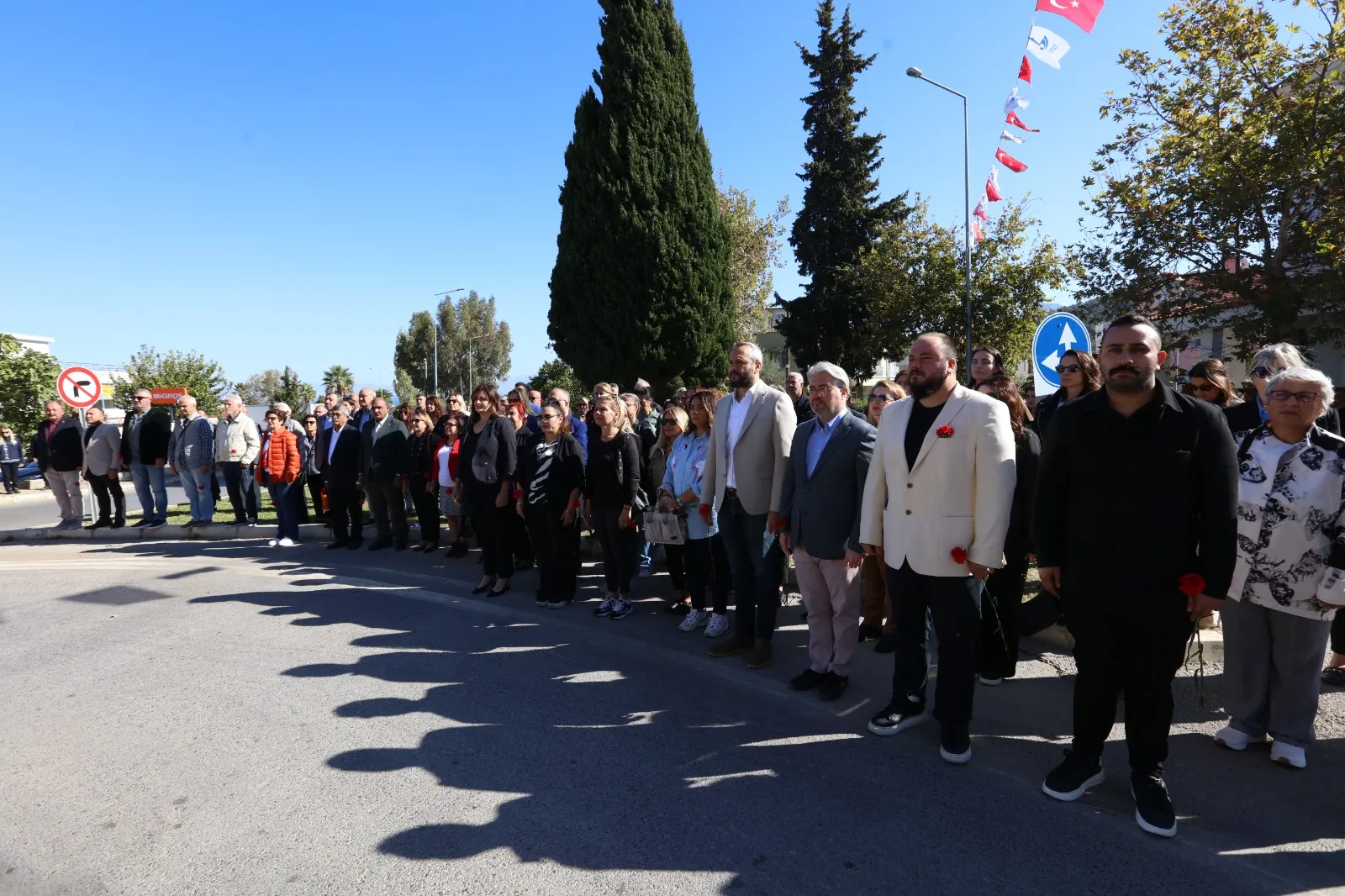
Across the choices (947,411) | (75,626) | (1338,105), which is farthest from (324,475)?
(1338,105)

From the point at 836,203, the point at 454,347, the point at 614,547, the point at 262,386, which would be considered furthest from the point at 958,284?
the point at 262,386

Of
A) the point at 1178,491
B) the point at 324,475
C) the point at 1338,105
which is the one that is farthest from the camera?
the point at 1338,105

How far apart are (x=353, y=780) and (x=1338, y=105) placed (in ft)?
54.8

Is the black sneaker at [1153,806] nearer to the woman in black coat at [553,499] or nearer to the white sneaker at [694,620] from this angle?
the white sneaker at [694,620]

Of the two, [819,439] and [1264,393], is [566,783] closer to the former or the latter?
[819,439]

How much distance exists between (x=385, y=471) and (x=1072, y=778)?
8.38m

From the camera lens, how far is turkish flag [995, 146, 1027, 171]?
14.9 m

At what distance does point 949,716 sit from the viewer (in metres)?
3.73

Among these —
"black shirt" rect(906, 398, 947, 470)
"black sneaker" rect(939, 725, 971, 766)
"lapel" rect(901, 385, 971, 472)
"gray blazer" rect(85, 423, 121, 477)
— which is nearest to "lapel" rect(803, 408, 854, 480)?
"black shirt" rect(906, 398, 947, 470)

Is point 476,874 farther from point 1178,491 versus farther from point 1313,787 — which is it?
point 1313,787

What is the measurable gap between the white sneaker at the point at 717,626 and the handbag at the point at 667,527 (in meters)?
0.67

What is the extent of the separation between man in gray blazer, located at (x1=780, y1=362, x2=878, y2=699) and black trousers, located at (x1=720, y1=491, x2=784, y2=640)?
1.38ft

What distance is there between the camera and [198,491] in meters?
11.4

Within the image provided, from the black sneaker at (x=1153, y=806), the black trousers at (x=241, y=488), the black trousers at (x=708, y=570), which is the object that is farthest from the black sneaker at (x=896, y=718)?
the black trousers at (x=241, y=488)
